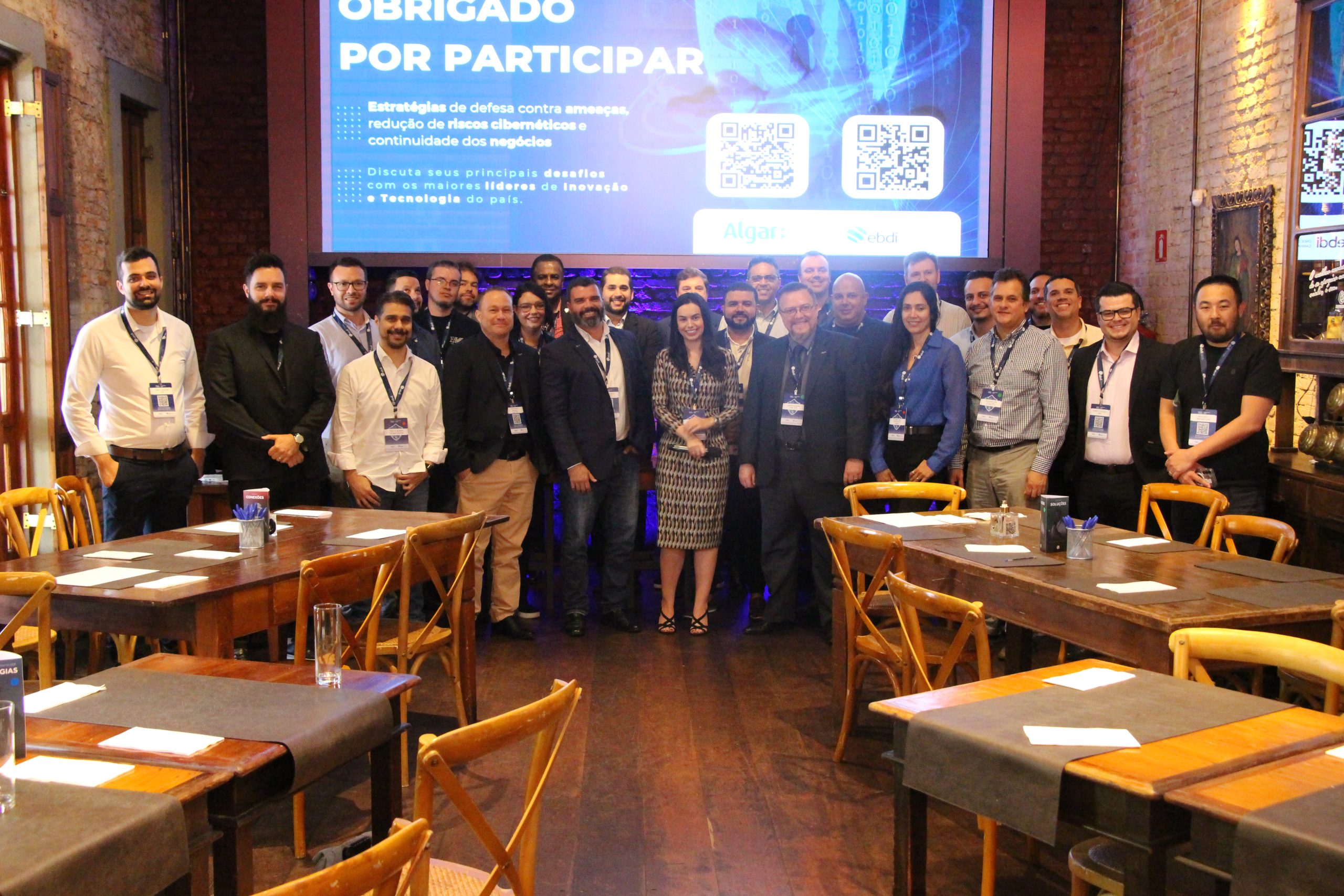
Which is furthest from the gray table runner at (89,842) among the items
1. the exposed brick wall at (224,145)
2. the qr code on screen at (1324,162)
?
the exposed brick wall at (224,145)

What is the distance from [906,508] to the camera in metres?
5.30

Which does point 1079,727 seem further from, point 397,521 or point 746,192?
point 746,192

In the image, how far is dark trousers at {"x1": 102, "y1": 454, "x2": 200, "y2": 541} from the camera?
4.70 meters

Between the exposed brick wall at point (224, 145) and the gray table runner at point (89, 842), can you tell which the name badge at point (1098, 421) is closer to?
the gray table runner at point (89, 842)

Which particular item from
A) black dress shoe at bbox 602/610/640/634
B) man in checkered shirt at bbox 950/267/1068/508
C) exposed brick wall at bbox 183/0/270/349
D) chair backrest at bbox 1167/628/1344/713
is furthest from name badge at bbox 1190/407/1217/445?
exposed brick wall at bbox 183/0/270/349

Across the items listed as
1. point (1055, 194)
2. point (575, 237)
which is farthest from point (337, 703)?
point (1055, 194)

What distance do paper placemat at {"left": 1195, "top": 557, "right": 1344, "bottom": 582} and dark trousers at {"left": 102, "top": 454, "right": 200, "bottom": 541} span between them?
388 centimetres

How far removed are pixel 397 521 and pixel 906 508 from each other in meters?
2.37

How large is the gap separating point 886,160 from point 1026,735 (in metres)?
5.71

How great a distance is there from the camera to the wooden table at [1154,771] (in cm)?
178

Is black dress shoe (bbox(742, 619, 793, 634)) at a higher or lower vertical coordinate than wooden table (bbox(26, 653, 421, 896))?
lower

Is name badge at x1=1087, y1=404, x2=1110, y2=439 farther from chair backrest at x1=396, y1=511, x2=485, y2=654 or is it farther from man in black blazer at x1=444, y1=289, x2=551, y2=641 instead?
chair backrest at x1=396, y1=511, x2=485, y2=654

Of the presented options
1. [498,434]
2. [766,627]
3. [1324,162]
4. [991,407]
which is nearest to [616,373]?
[498,434]

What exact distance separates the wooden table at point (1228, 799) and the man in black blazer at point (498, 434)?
12.4ft
